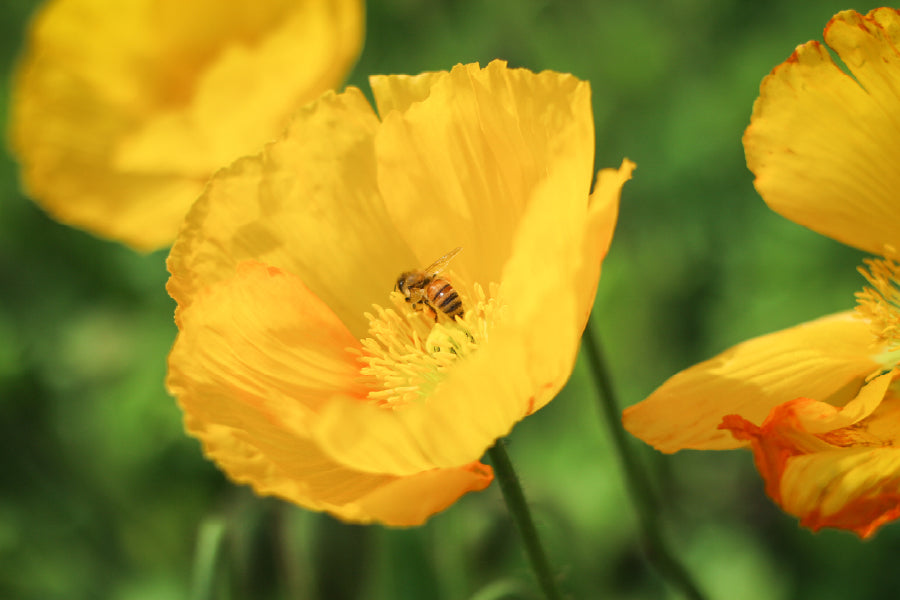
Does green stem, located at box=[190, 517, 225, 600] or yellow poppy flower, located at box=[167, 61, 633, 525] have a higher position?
yellow poppy flower, located at box=[167, 61, 633, 525]

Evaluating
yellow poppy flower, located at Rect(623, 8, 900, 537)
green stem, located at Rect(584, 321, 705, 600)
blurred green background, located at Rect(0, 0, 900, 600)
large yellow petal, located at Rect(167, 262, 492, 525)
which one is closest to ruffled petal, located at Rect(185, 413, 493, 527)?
large yellow petal, located at Rect(167, 262, 492, 525)

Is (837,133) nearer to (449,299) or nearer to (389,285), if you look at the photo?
(449,299)

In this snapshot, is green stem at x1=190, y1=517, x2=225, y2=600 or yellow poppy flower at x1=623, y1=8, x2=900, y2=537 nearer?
yellow poppy flower at x1=623, y1=8, x2=900, y2=537

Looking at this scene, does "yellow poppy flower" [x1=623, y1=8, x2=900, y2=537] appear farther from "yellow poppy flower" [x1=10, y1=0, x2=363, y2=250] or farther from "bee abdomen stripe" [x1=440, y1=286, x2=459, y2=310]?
"yellow poppy flower" [x1=10, y1=0, x2=363, y2=250]

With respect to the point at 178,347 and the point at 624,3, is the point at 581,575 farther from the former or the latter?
the point at 624,3

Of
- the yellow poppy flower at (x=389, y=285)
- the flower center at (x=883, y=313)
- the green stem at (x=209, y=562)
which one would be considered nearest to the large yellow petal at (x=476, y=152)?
the yellow poppy flower at (x=389, y=285)

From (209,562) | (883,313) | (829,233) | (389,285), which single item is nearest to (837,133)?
(829,233)

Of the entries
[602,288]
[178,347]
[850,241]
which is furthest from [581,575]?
[178,347]
